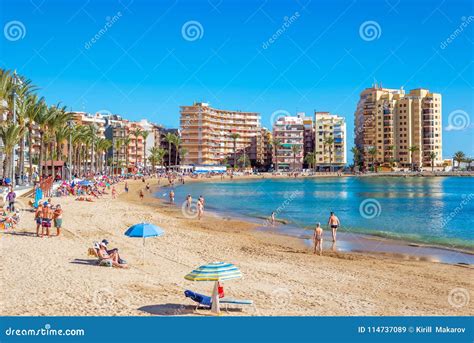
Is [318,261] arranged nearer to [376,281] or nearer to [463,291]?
[376,281]

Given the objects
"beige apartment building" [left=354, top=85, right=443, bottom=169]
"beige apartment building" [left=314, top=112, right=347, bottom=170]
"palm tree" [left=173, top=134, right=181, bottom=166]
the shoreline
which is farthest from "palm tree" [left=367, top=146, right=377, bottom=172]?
the shoreline

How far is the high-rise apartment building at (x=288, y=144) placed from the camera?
503 feet

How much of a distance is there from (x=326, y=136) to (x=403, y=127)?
2307cm

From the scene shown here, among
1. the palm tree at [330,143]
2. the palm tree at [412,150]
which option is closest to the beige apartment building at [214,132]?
the palm tree at [330,143]

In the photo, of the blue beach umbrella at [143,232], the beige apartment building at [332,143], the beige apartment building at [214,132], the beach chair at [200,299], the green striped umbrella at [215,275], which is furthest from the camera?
the beige apartment building at [332,143]

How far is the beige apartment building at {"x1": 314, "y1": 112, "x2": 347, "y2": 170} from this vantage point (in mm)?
150500

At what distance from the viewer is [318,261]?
17.6 m

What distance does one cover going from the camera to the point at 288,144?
6033 inches

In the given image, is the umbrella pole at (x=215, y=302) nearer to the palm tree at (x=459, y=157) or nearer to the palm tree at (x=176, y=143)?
the palm tree at (x=176, y=143)

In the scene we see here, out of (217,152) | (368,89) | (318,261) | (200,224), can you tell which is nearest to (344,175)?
(368,89)

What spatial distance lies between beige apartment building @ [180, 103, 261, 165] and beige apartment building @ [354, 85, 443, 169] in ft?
124

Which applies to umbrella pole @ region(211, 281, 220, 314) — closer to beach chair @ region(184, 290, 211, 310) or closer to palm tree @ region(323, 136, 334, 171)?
beach chair @ region(184, 290, 211, 310)

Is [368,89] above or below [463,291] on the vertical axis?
above
